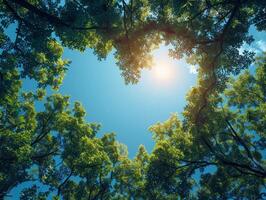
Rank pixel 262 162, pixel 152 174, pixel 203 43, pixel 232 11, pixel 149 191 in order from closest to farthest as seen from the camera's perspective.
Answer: pixel 232 11 < pixel 203 43 < pixel 152 174 < pixel 149 191 < pixel 262 162

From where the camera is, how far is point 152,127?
912 inches

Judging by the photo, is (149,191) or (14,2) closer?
(14,2)

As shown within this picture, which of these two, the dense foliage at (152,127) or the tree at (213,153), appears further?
the tree at (213,153)

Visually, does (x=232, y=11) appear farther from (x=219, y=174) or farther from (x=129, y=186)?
(x=129, y=186)

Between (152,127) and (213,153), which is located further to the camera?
(152,127)

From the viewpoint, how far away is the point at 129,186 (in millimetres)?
22938

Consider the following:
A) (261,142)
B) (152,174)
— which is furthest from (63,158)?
(261,142)

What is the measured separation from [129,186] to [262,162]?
9901 millimetres

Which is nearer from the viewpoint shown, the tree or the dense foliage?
the dense foliage

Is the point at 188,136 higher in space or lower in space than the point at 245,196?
higher

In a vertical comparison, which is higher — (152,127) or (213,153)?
(152,127)

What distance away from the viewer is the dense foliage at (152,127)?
16.0 metres

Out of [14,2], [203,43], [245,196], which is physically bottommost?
[245,196]

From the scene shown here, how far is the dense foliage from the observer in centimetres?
1598
